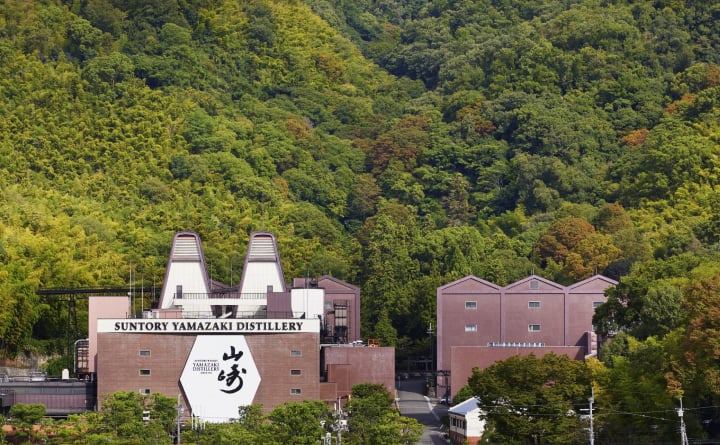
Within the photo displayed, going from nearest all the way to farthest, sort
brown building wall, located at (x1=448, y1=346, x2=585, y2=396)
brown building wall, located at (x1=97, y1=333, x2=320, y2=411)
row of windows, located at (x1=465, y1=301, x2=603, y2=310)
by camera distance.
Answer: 1. brown building wall, located at (x1=97, y1=333, x2=320, y2=411)
2. brown building wall, located at (x1=448, y1=346, x2=585, y2=396)
3. row of windows, located at (x1=465, y1=301, x2=603, y2=310)

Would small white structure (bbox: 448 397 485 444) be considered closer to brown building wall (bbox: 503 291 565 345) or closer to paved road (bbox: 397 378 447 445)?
paved road (bbox: 397 378 447 445)

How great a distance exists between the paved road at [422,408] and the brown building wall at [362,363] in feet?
11.5

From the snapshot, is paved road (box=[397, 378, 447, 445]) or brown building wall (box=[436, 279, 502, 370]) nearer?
paved road (box=[397, 378, 447, 445])

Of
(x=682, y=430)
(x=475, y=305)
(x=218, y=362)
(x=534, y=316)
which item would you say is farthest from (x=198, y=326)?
(x=534, y=316)

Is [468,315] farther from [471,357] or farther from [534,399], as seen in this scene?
[534,399]

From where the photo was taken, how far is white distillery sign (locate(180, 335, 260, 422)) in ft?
334

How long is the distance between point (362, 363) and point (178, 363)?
10.5 meters

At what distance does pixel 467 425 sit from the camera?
101562mm

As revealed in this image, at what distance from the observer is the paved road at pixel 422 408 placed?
4213 inches

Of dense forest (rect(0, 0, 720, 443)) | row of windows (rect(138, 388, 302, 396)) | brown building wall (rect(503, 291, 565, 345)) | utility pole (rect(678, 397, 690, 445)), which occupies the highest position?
dense forest (rect(0, 0, 720, 443))

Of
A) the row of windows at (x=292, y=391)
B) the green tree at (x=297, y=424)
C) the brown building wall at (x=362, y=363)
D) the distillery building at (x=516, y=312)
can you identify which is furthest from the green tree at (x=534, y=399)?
the distillery building at (x=516, y=312)

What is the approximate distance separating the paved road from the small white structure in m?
1.53

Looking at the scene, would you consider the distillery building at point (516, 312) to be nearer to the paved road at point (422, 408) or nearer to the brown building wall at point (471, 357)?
the paved road at point (422, 408)

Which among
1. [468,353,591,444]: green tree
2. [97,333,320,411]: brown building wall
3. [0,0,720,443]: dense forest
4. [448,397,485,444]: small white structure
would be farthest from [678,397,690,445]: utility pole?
[97,333,320,411]: brown building wall
